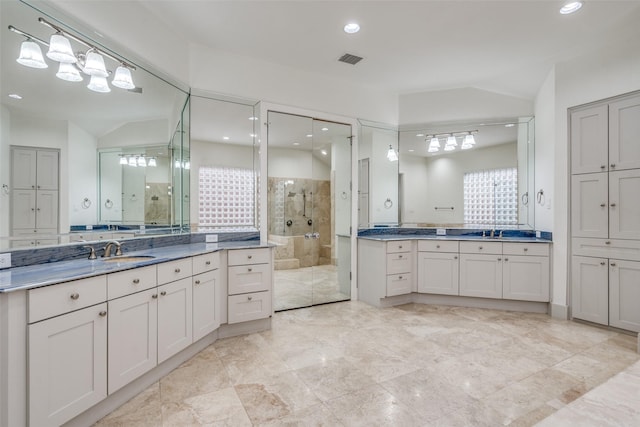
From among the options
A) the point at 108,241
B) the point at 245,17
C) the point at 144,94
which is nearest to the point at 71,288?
the point at 108,241

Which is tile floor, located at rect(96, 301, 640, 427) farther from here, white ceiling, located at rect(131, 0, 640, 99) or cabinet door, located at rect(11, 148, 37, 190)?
white ceiling, located at rect(131, 0, 640, 99)

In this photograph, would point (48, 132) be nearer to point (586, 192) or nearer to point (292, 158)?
point (292, 158)

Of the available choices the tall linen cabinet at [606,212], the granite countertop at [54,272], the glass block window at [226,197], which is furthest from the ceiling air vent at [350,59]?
the granite countertop at [54,272]

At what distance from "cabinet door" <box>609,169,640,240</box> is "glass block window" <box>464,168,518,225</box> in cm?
111

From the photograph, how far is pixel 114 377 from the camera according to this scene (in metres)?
1.79

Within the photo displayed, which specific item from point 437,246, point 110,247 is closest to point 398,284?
point 437,246

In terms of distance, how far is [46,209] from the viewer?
2031mm

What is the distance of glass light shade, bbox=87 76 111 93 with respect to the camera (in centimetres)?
224

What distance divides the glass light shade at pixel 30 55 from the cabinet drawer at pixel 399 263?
359 cm

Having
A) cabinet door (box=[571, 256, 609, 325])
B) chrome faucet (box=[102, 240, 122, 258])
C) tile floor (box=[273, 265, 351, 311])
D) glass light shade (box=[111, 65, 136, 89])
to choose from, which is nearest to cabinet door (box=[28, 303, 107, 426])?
chrome faucet (box=[102, 240, 122, 258])

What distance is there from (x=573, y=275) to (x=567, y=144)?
4.69 feet

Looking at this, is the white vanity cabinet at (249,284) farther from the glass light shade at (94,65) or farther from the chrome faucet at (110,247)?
the glass light shade at (94,65)

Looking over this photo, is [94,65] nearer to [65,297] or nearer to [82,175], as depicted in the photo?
[82,175]

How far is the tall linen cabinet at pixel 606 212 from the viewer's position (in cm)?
291
